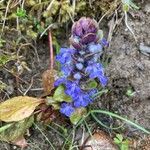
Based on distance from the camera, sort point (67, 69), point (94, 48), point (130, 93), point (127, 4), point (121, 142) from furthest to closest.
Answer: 1. point (127, 4)
2. point (130, 93)
3. point (121, 142)
4. point (67, 69)
5. point (94, 48)

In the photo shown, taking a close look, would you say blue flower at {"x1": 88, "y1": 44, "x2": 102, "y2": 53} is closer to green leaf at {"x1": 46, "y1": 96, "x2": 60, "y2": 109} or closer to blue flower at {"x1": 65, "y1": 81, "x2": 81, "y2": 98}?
blue flower at {"x1": 65, "y1": 81, "x2": 81, "y2": 98}

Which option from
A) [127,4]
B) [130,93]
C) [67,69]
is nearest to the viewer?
[67,69]

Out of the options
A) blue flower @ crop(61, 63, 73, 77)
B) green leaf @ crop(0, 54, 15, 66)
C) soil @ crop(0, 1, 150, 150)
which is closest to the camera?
blue flower @ crop(61, 63, 73, 77)

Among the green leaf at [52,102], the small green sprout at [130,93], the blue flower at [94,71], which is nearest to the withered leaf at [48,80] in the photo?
the green leaf at [52,102]

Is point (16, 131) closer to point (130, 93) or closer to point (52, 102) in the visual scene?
point (52, 102)

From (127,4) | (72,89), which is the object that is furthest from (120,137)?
(127,4)

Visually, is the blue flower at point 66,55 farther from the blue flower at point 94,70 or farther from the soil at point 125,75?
the soil at point 125,75

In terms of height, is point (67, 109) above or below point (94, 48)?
below

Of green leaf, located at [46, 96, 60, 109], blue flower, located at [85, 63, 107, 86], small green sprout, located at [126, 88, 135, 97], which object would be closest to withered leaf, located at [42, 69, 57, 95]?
green leaf, located at [46, 96, 60, 109]
